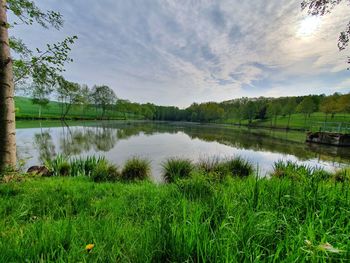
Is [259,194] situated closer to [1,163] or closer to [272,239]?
[272,239]

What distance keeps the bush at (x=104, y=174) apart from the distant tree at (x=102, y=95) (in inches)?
2940

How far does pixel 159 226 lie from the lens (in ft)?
5.16

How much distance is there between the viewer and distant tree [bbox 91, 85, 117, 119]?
73625 mm

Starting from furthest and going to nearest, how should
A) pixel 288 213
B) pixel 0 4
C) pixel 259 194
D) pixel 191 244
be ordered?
pixel 0 4 → pixel 259 194 → pixel 288 213 → pixel 191 244

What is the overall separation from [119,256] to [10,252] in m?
0.80

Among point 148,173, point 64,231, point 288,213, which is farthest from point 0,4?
point 148,173

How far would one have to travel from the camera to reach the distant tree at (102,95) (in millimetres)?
Result: 73625

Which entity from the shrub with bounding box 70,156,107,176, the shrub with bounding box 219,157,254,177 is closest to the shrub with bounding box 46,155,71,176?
the shrub with bounding box 70,156,107,176

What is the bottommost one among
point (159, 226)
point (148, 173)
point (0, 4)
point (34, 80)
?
point (148, 173)

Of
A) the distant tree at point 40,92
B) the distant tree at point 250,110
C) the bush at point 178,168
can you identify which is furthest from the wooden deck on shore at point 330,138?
the distant tree at point 250,110

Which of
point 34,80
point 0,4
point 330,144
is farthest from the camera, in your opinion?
point 330,144

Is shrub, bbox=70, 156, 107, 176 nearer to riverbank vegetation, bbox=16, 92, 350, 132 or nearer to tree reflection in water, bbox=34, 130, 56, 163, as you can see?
tree reflection in water, bbox=34, 130, 56, 163

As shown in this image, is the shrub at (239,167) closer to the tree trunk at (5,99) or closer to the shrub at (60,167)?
the shrub at (60,167)

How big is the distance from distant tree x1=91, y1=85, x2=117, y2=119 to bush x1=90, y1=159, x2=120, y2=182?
74.7 m
